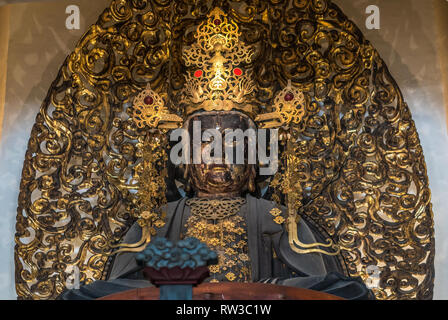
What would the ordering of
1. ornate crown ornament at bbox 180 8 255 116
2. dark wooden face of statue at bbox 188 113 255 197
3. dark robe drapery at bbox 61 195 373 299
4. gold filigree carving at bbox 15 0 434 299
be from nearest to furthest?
dark robe drapery at bbox 61 195 373 299
gold filigree carving at bbox 15 0 434 299
dark wooden face of statue at bbox 188 113 255 197
ornate crown ornament at bbox 180 8 255 116

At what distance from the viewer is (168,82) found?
230 inches

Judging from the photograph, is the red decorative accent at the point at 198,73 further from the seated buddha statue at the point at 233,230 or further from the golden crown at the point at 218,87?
the seated buddha statue at the point at 233,230

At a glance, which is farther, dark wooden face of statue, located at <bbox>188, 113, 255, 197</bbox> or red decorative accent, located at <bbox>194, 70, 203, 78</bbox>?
red decorative accent, located at <bbox>194, 70, 203, 78</bbox>

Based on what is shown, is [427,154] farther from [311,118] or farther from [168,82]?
[168,82]

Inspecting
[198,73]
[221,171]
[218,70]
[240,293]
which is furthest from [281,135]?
[240,293]

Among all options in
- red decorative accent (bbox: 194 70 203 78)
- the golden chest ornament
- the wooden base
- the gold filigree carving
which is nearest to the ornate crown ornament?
red decorative accent (bbox: 194 70 203 78)

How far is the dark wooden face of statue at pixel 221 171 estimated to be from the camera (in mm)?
5383

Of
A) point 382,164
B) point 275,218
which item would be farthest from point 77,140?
point 382,164

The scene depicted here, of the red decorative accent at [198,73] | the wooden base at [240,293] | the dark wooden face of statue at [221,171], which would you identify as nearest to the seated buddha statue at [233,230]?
the dark wooden face of statue at [221,171]

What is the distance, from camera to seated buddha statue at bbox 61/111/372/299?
5008mm

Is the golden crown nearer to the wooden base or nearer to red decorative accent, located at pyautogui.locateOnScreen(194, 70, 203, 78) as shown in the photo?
red decorative accent, located at pyautogui.locateOnScreen(194, 70, 203, 78)

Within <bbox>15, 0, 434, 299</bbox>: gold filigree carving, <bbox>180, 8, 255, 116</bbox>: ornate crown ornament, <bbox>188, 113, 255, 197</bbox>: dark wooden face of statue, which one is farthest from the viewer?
<bbox>180, 8, 255, 116</bbox>: ornate crown ornament
